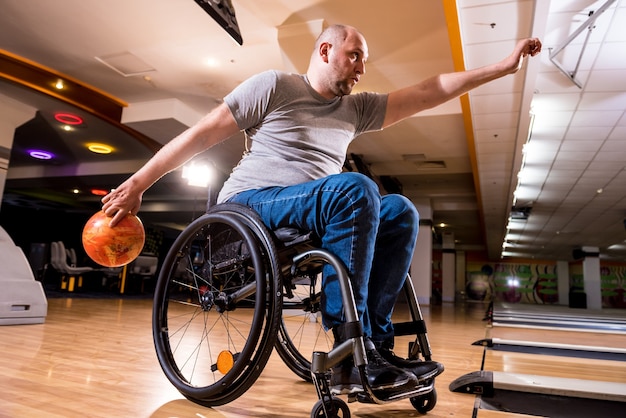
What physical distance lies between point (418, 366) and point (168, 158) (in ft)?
2.80

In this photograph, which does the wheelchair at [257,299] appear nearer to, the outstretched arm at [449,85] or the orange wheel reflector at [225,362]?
the orange wheel reflector at [225,362]

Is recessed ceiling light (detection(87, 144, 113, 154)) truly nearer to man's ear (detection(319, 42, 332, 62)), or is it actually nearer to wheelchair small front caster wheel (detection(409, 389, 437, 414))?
man's ear (detection(319, 42, 332, 62))

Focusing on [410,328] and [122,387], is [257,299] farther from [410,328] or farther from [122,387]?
[122,387]

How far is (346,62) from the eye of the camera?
4.19ft

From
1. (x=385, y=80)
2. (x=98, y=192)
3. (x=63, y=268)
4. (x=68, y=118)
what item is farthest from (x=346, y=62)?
(x=98, y=192)

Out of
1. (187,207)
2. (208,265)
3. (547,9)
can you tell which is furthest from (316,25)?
(187,207)

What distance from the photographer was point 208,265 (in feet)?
4.33

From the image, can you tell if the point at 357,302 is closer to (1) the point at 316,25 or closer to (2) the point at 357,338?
(2) the point at 357,338

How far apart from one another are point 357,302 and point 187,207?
14.0m

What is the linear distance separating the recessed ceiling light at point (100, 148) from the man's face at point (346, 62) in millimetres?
9232

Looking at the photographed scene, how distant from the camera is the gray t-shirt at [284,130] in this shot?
122 cm

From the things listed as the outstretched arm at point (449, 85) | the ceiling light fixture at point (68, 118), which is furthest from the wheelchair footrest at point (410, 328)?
the ceiling light fixture at point (68, 118)

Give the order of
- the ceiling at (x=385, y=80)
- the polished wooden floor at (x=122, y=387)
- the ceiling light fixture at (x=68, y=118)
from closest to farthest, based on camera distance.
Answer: the polished wooden floor at (x=122, y=387) → the ceiling at (x=385, y=80) → the ceiling light fixture at (x=68, y=118)

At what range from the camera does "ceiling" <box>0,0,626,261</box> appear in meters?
4.45
